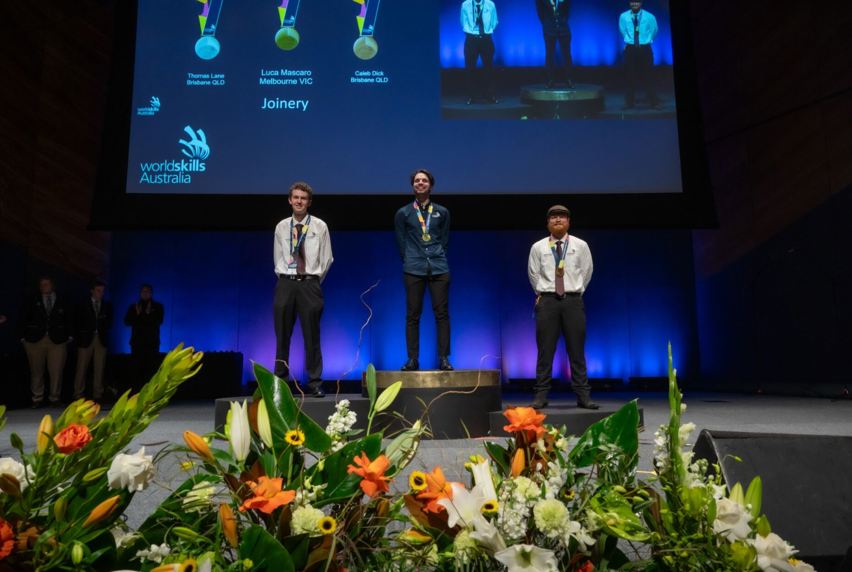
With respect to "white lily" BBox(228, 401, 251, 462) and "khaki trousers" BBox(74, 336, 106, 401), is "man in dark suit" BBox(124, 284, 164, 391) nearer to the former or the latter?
"khaki trousers" BBox(74, 336, 106, 401)

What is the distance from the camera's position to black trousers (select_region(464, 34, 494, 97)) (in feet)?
19.2

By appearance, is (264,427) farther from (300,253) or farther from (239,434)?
(300,253)

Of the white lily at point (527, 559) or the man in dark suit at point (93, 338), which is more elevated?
the man in dark suit at point (93, 338)

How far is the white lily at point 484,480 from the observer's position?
1.67ft

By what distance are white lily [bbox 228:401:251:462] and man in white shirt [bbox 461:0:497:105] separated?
5.68m

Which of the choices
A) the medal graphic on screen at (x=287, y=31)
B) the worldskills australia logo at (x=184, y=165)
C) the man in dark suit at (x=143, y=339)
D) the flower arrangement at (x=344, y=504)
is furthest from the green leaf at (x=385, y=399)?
the man in dark suit at (x=143, y=339)

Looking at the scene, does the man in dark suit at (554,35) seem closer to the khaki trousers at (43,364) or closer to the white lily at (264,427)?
the khaki trousers at (43,364)

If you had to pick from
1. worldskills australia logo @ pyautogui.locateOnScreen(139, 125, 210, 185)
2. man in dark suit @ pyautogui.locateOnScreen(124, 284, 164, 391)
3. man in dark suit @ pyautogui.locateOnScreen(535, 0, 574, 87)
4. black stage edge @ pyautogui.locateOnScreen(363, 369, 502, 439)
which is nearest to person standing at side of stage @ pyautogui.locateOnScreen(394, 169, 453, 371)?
black stage edge @ pyautogui.locateOnScreen(363, 369, 502, 439)

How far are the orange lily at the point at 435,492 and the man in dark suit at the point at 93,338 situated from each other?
6.74 metres

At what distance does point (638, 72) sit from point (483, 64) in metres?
1.56

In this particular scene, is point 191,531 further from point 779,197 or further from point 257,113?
point 779,197

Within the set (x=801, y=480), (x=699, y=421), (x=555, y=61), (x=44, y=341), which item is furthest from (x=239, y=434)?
(x=44, y=341)

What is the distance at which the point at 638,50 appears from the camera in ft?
19.6

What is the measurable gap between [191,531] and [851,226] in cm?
710
